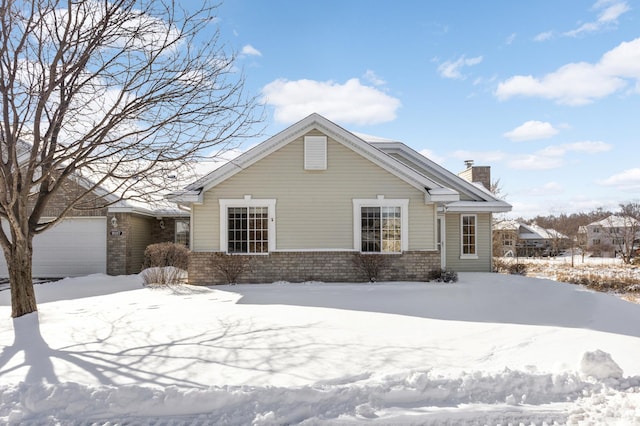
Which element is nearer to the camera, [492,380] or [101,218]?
[492,380]

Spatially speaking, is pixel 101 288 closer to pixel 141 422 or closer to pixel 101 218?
pixel 101 218

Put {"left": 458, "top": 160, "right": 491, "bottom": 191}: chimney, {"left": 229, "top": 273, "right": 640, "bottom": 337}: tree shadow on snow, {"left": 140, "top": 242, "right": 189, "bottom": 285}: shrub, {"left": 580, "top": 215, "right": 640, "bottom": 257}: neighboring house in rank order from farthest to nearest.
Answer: {"left": 580, "top": 215, "right": 640, "bottom": 257}: neighboring house
{"left": 458, "top": 160, "right": 491, "bottom": 191}: chimney
{"left": 140, "top": 242, "right": 189, "bottom": 285}: shrub
{"left": 229, "top": 273, "right": 640, "bottom": 337}: tree shadow on snow

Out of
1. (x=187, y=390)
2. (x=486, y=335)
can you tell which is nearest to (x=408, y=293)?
(x=486, y=335)

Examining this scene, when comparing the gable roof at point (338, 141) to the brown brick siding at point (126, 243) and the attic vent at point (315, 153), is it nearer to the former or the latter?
the attic vent at point (315, 153)

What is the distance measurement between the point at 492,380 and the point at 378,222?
867 centimetres

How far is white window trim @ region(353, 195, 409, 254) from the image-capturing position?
1318 cm

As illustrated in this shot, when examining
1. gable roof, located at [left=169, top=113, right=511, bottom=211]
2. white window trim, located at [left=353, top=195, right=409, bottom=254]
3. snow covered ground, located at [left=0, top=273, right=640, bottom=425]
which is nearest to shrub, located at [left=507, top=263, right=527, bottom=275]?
gable roof, located at [left=169, top=113, right=511, bottom=211]

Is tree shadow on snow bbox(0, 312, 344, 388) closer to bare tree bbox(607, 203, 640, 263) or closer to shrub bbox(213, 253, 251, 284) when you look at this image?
shrub bbox(213, 253, 251, 284)

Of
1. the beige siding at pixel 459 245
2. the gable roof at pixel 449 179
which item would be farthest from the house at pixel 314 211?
the beige siding at pixel 459 245

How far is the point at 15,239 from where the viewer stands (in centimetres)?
821

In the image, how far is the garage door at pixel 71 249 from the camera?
16203mm

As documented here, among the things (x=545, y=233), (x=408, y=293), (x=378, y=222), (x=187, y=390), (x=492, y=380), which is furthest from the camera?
(x=545, y=233)

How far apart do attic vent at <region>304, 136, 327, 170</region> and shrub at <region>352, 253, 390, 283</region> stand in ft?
9.84

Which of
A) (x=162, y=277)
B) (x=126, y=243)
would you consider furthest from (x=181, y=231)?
(x=162, y=277)
